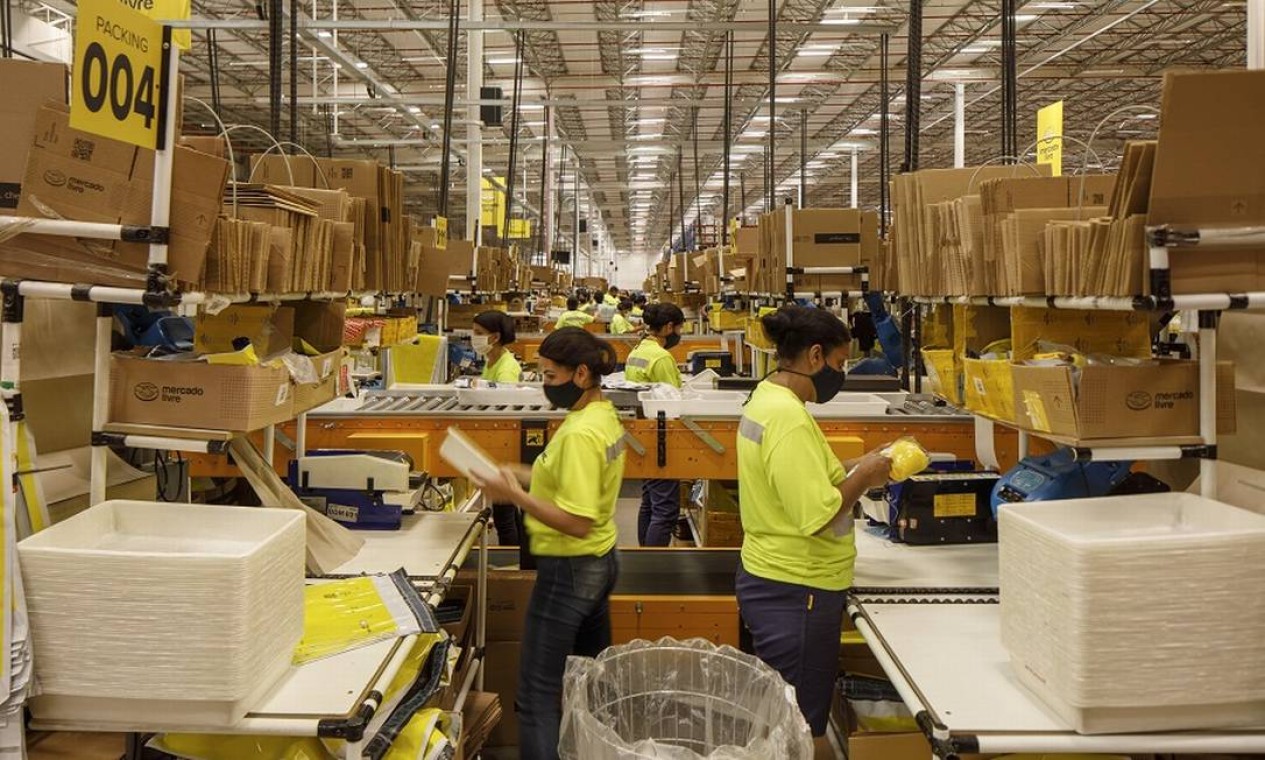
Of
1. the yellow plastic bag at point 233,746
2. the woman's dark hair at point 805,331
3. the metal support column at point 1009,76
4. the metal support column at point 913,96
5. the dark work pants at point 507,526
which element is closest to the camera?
the yellow plastic bag at point 233,746

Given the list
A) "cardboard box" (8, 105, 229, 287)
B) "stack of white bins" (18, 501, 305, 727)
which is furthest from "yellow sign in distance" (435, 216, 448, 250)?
"stack of white bins" (18, 501, 305, 727)

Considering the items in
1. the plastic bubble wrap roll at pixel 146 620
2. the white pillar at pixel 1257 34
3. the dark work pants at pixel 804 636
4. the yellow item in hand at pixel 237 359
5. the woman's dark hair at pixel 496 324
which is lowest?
the dark work pants at pixel 804 636

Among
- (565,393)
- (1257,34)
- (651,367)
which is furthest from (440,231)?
(1257,34)

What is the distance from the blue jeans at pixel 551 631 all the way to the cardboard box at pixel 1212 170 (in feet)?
6.64

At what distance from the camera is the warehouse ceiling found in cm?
1242

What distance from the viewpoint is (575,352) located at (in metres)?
3.30

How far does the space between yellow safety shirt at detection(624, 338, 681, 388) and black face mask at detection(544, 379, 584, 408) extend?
3099 millimetres

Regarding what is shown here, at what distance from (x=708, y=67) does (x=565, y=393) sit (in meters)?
13.0

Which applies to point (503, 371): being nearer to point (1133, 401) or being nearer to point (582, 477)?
point (582, 477)

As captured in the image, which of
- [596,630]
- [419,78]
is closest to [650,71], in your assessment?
[419,78]

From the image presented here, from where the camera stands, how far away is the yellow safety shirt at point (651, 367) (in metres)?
6.54

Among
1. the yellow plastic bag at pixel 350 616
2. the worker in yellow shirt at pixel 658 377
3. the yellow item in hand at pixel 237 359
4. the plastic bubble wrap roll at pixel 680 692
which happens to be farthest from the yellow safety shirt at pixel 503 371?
the plastic bubble wrap roll at pixel 680 692

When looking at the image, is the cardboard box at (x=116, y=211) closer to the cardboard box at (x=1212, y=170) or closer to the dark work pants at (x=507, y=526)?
the cardboard box at (x=1212, y=170)

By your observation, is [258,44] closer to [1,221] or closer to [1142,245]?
[1,221]
